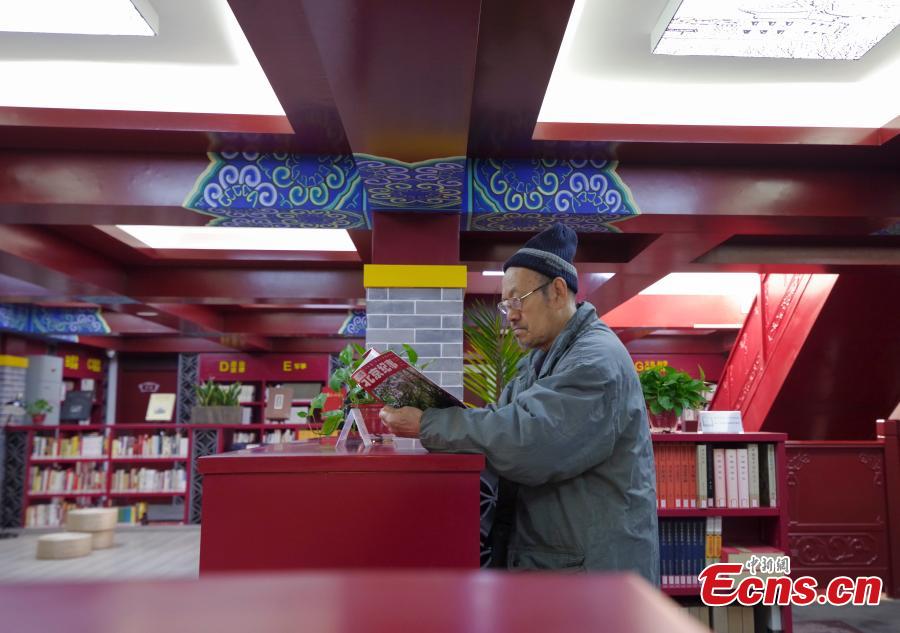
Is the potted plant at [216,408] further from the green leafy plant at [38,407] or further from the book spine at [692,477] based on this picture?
the book spine at [692,477]

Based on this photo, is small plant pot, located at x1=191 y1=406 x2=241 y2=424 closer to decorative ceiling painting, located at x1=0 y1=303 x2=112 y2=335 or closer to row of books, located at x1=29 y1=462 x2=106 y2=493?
row of books, located at x1=29 y1=462 x2=106 y2=493

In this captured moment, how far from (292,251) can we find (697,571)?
4.64m

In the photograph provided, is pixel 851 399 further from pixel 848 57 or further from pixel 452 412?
pixel 452 412


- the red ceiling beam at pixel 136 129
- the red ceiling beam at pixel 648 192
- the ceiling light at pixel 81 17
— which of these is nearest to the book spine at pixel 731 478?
the red ceiling beam at pixel 648 192

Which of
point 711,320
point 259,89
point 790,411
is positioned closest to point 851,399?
point 790,411

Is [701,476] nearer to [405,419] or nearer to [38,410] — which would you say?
[405,419]

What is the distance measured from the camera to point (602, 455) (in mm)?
1605

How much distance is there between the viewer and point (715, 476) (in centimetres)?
405

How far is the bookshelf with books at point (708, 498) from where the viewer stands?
156 inches

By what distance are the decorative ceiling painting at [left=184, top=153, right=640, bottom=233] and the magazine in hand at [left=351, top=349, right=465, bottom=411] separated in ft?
8.47

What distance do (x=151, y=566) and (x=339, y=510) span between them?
679 centimetres

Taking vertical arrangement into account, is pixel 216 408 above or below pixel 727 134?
below

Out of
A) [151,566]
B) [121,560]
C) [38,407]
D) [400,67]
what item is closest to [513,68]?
[400,67]
